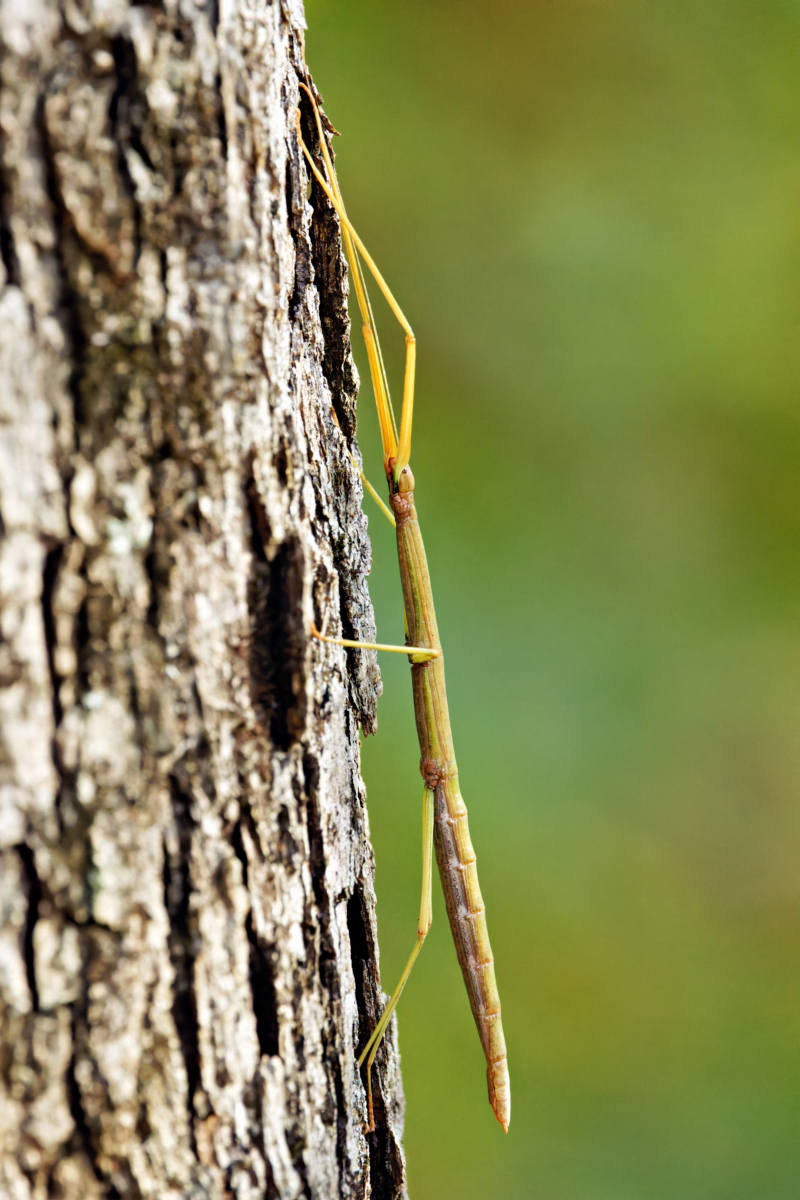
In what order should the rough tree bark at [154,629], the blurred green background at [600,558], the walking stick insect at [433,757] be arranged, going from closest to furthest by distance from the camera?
1. the rough tree bark at [154,629]
2. the walking stick insect at [433,757]
3. the blurred green background at [600,558]

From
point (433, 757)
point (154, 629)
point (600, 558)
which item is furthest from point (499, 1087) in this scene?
point (600, 558)

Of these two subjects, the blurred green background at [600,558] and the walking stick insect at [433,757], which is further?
the blurred green background at [600,558]

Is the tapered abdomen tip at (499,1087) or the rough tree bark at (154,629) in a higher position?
the rough tree bark at (154,629)

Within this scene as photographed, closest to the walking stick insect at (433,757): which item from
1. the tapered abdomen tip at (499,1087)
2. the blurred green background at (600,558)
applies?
the tapered abdomen tip at (499,1087)

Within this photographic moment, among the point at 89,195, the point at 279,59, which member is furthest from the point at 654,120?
the point at 89,195

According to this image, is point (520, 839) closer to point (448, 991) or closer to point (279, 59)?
point (448, 991)

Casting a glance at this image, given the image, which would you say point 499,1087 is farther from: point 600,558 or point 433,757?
point 600,558

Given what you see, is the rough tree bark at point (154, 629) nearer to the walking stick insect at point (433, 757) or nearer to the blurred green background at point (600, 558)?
Result: the walking stick insect at point (433, 757)
